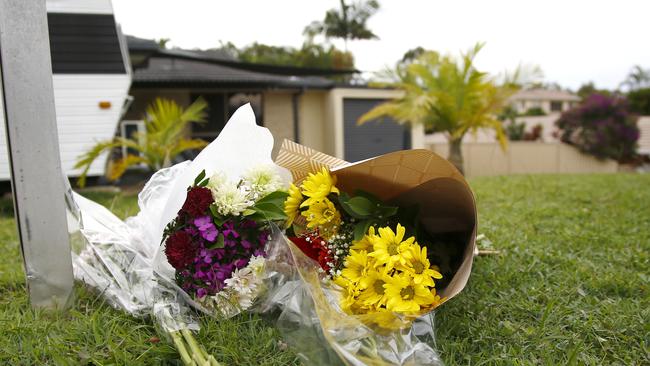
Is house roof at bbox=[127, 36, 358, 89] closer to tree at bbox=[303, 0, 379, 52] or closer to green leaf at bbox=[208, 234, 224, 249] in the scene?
green leaf at bbox=[208, 234, 224, 249]

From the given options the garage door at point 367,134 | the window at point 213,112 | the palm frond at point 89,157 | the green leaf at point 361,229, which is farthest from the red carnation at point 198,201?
the garage door at point 367,134

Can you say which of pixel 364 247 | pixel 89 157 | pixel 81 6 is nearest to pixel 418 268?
pixel 364 247

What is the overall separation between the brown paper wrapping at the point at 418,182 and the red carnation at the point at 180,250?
0.50m

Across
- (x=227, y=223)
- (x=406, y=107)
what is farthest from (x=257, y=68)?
(x=227, y=223)

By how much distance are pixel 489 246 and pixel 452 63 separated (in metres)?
8.22

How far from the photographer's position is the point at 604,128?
887 inches

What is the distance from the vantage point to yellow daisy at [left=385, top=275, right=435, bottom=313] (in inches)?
66.0

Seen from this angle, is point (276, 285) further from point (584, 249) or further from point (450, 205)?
point (584, 249)

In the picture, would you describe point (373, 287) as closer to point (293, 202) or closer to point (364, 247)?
point (364, 247)

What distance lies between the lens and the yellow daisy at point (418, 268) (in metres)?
1.73

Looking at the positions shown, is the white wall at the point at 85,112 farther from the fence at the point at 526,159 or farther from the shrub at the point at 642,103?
the shrub at the point at 642,103

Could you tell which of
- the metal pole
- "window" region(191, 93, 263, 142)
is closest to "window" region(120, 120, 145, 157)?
"window" region(191, 93, 263, 142)

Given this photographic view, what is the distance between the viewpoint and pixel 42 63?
7.30ft

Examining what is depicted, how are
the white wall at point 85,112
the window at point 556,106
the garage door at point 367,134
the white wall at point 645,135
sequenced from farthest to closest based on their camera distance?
the window at point 556,106
the white wall at point 645,135
the garage door at point 367,134
the white wall at point 85,112
